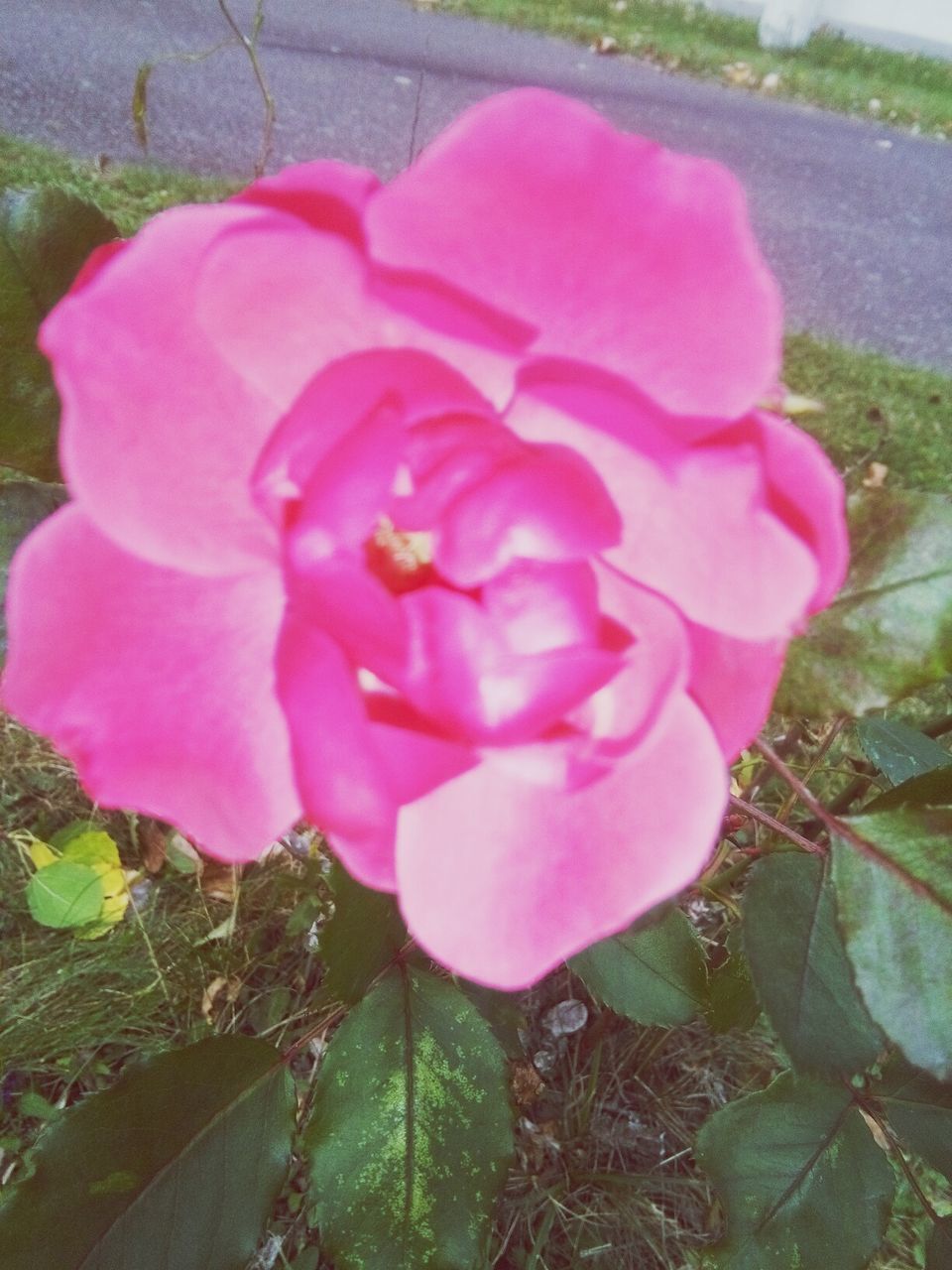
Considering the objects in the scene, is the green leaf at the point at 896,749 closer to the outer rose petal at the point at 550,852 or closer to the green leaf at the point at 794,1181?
the green leaf at the point at 794,1181

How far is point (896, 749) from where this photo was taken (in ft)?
2.51

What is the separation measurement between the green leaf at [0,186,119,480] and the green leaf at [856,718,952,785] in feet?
1.95

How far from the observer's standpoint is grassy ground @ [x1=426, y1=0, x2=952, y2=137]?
5.67 ft

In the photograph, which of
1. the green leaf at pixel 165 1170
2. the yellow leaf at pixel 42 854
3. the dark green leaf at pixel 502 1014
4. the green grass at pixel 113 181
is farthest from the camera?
the green grass at pixel 113 181

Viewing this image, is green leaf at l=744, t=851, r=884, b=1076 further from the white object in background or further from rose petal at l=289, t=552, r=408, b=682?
the white object in background

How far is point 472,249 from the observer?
0.30 meters

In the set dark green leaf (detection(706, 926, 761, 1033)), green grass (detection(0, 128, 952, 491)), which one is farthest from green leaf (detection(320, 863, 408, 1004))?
green grass (detection(0, 128, 952, 491))

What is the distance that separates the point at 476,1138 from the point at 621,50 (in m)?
1.73

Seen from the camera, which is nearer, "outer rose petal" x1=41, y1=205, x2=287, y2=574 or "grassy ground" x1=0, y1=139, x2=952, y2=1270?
"outer rose petal" x1=41, y1=205, x2=287, y2=574

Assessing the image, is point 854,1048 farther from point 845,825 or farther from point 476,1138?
point 476,1138

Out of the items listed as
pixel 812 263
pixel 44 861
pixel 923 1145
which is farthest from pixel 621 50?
pixel 923 1145

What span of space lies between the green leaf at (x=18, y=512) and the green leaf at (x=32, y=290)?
0.06 feet

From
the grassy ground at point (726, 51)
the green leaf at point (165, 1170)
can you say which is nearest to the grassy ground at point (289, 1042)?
the green leaf at point (165, 1170)

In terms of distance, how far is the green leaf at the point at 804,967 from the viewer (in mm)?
516
